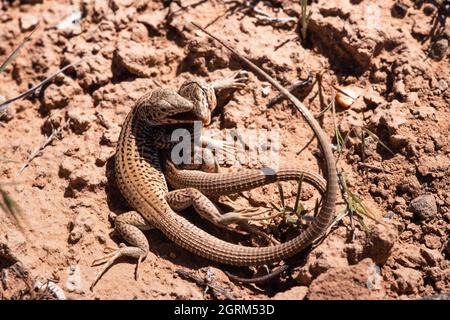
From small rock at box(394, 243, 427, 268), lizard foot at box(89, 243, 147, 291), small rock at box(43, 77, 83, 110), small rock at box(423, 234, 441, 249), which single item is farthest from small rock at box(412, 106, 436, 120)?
small rock at box(43, 77, 83, 110)

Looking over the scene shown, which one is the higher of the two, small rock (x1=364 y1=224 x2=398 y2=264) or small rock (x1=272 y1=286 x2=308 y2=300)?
small rock (x1=364 y1=224 x2=398 y2=264)

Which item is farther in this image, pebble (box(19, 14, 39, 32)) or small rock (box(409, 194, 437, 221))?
pebble (box(19, 14, 39, 32))

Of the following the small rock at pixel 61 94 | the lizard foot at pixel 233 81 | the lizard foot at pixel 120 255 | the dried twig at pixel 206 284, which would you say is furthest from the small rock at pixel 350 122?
the small rock at pixel 61 94

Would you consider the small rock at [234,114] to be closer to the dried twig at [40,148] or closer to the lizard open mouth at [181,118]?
the lizard open mouth at [181,118]

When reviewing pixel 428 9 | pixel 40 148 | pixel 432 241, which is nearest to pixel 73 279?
pixel 40 148

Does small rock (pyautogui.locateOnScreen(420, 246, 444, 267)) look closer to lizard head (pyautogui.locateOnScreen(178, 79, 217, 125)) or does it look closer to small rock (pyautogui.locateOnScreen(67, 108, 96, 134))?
lizard head (pyautogui.locateOnScreen(178, 79, 217, 125))
